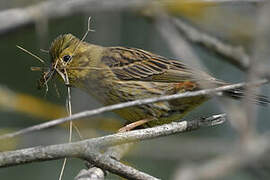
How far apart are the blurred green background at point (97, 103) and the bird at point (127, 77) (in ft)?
0.58

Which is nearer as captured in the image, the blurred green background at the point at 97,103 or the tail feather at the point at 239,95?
the tail feather at the point at 239,95

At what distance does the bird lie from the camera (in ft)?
16.7

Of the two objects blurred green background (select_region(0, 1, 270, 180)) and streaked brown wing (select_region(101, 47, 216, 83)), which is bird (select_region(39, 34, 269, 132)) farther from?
blurred green background (select_region(0, 1, 270, 180))

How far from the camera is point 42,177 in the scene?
7.71 m

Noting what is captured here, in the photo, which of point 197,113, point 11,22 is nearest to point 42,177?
point 197,113

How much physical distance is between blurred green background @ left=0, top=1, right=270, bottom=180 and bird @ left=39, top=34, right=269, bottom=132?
0.18 meters

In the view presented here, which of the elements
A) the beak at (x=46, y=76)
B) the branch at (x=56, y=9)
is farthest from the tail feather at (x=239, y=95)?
the beak at (x=46, y=76)

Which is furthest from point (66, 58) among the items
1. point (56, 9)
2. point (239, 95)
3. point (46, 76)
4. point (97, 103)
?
point (239, 95)

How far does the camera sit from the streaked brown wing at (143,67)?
17.7ft

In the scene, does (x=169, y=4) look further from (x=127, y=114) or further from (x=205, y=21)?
(x=127, y=114)

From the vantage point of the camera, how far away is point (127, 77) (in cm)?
548

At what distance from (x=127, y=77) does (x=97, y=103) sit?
1.56 ft

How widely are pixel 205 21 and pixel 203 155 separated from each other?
1.44 meters

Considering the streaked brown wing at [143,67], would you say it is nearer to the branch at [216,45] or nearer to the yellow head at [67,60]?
the yellow head at [67,60]
